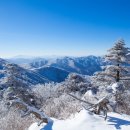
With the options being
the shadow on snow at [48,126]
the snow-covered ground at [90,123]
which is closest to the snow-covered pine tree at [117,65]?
the snow-covered ground at [90,123]

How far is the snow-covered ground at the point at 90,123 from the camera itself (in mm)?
6113

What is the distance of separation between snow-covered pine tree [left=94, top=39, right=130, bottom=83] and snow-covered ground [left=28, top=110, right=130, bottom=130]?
13.4m

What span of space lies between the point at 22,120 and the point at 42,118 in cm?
194

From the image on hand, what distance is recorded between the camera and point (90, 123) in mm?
6367

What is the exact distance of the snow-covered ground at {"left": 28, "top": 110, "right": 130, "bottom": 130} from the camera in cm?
611

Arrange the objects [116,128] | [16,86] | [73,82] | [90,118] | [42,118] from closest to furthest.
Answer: [116,128] → [90,118] → [42,118] → [16,86] → [73,82]

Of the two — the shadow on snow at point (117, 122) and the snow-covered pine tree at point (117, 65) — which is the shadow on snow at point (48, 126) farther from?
the snow-covered pine tree at point (117, 65)

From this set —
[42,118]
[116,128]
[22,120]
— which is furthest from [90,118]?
[22,120]

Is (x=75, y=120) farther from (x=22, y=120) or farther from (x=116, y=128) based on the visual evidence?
(x=22, y=120)

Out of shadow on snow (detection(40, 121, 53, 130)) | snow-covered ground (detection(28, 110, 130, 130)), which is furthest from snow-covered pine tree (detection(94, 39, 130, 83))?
shadow on snow (detection(40, 121, 53, 130))

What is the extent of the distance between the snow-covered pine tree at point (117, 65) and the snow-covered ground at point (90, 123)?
13383mm

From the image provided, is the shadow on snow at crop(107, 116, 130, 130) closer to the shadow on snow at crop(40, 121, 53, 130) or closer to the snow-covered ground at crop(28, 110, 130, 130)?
the snow-covered ground at crop(28, 110, 130, 130)

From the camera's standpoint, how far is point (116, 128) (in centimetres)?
598

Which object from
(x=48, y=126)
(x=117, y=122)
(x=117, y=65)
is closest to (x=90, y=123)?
(x=117, y=122)
